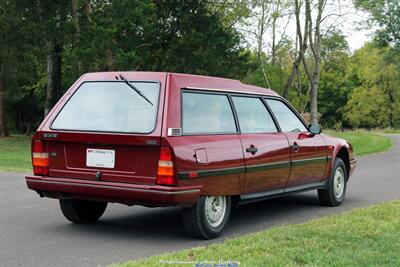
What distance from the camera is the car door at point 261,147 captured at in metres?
7.02

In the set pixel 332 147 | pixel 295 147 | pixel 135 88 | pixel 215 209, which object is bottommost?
pixel 215 209

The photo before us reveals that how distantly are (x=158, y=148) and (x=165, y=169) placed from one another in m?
0.23

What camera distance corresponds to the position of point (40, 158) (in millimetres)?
6641

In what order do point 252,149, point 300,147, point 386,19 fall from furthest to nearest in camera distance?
point 386,19, point 300,147, point 252,149

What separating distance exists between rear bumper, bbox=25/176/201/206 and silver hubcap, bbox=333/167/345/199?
3.63 metres

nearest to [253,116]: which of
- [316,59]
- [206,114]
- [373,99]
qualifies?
[206,114]

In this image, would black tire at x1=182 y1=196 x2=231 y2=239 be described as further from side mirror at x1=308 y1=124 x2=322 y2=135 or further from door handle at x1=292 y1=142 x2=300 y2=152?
side mirror at x1=308 y1=124 x2=322 y2=135

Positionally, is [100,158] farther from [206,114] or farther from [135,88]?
[206,114]

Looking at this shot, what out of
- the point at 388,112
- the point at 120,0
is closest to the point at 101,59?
the point at 120,0

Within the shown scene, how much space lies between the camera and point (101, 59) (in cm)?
2423

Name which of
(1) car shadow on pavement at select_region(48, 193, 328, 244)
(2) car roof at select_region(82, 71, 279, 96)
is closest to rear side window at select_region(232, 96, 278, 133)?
(2) car roof at select_region(82, 71, 279, 96)

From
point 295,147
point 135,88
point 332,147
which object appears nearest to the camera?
point 135,88

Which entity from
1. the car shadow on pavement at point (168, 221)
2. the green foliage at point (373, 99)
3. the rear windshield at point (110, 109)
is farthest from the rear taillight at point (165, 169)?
the green foliage at point (373, 99)

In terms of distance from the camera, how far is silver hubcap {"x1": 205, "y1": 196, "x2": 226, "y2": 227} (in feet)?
21.1
